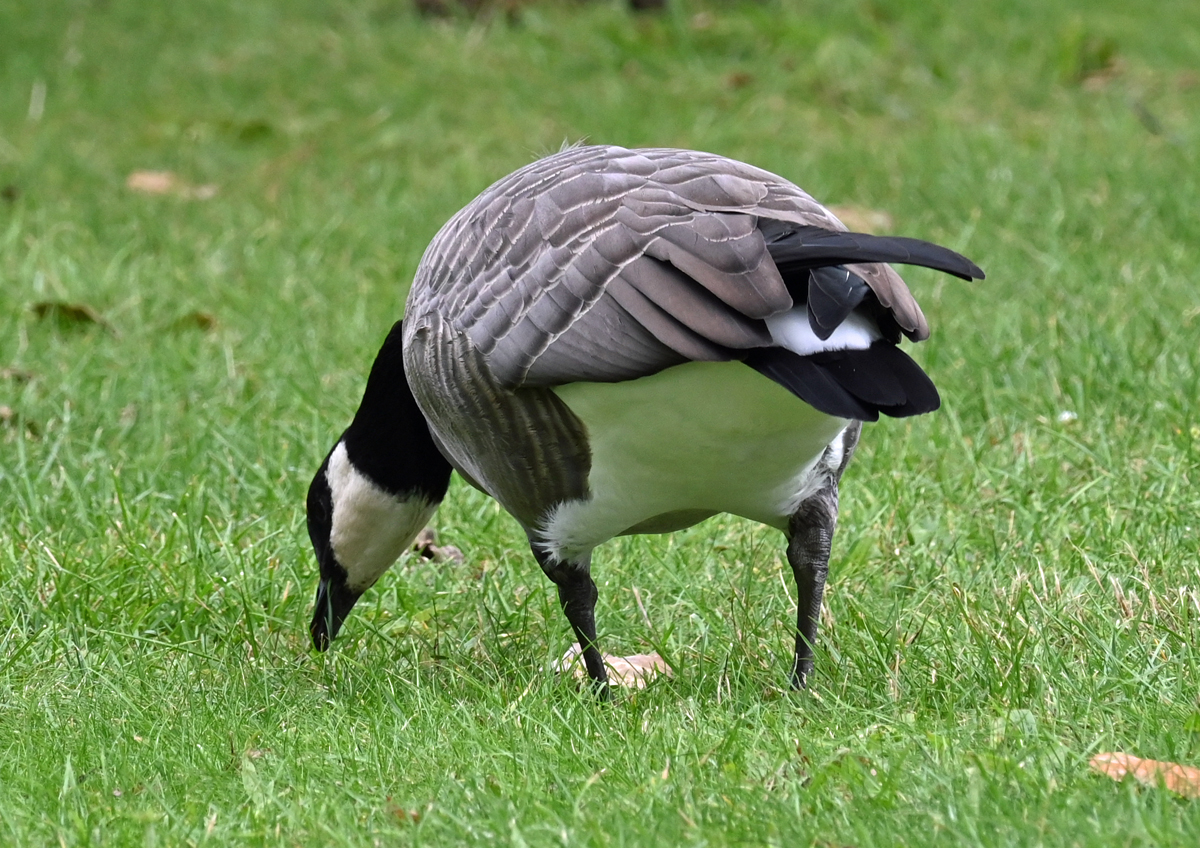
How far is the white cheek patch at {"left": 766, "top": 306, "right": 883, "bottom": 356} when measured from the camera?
8.42ft

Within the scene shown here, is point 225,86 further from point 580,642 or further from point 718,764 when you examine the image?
point 718,764

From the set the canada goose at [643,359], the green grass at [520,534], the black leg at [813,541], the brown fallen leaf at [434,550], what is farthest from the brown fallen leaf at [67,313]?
the black leg at [813,541]

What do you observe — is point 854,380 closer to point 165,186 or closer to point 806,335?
point 806,335

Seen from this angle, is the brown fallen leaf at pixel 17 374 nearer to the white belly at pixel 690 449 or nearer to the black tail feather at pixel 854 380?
the white belly at pixel 690 449

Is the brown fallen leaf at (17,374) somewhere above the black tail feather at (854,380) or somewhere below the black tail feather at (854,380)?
below

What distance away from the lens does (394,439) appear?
368cm

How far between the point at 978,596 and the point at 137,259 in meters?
4.36

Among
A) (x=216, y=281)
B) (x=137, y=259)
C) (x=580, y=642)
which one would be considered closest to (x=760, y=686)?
(x=580, y=642)

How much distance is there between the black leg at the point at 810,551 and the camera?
3242 millimetres

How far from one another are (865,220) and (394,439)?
3.59 meters

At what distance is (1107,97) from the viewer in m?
9.03

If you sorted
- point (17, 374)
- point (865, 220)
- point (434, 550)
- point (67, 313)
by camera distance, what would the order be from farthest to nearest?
point (865, 220), point (67, 313), point (17, 374), point (434, 550)

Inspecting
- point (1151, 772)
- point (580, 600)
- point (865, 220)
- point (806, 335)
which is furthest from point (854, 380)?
point (865, 220)

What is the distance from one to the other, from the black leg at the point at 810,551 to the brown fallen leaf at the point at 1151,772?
0.85 meters
